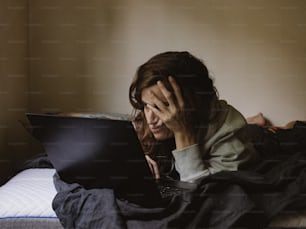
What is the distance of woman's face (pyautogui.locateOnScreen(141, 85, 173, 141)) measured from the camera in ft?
2.55

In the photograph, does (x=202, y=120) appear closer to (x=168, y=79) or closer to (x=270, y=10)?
(x=168, y=79)

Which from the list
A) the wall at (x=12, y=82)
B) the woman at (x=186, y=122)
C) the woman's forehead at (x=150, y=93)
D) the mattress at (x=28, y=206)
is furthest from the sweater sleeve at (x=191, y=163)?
the wall at (x=12, y=82)

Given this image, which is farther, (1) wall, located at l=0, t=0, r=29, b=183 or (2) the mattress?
(1) wall, located at l=0, t=0, r=29, b=183

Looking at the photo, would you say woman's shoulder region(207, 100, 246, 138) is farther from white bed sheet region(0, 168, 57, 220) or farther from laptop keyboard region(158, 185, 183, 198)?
white bed sheet region(0, 168, 57, 220)

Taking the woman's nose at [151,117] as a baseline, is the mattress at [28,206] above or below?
below

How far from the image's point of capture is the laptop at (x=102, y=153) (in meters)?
0.58

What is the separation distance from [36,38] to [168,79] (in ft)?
2.85

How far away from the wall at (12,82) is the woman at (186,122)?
1.58 ft

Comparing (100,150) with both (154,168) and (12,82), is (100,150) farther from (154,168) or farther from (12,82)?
(12,82)

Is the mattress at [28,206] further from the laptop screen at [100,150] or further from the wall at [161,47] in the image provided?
the wall at [161,47]

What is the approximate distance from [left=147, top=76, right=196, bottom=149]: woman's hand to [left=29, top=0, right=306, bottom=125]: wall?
2.47 ft

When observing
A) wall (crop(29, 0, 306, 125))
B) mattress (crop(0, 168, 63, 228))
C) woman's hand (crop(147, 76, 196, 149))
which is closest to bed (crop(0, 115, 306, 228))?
mattress (crop(0, 168, 63, 228))

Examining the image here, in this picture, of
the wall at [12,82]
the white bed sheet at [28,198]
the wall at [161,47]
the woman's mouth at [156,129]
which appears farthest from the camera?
the wall at [161,47]

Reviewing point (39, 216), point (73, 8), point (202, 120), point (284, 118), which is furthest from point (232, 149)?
point (73, 8)
